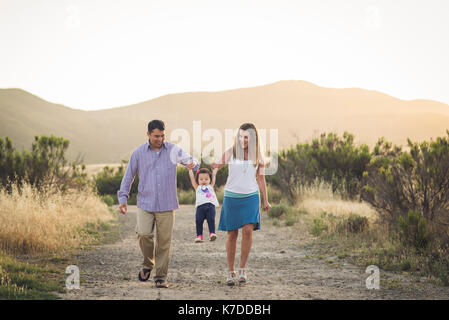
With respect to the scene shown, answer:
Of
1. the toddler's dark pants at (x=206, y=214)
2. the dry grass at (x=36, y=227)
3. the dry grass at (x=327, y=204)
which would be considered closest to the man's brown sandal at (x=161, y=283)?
the toddler's dark pants at (x=206, y=214)

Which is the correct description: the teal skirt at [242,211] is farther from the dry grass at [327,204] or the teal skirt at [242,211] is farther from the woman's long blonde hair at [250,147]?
the dry grass at [327,204]

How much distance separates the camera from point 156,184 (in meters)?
5.92

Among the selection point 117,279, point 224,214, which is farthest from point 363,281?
point 117,279

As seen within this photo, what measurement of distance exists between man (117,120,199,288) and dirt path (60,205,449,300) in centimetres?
69

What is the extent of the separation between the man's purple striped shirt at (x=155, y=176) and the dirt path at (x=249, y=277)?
111cm

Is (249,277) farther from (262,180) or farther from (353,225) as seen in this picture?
(353,225)

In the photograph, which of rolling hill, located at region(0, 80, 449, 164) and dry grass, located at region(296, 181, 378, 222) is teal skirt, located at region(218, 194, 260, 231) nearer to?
dry grass, located at region(296, 181, 378, 222)

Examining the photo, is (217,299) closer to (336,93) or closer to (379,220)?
(379,220)

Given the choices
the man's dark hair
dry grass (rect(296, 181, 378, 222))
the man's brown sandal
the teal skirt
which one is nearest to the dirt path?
the man's brown sandal

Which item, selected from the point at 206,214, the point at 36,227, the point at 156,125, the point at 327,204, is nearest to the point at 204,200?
the point at 206,214

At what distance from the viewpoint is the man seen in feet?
19.4

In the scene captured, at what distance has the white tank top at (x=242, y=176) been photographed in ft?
19.9

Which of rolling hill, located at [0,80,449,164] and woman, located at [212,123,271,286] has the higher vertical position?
rolling hill, located at [0,80,449,164]

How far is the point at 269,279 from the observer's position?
7133mm
